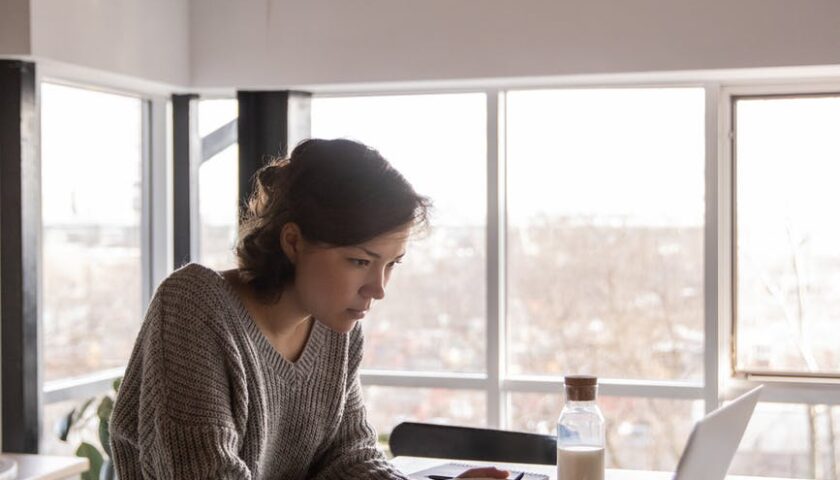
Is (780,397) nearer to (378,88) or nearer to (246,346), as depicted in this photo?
(378,88)

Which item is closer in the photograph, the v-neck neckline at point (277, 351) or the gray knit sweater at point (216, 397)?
the gray knit sweater at point (216, 397)

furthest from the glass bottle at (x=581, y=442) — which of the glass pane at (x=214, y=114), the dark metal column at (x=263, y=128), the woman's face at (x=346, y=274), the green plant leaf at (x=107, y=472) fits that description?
the glass pane at (x=214, y=114)

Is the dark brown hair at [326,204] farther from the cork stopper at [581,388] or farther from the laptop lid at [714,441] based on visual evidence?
the laptop lid at [714,441]

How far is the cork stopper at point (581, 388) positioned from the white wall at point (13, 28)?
204 centimetres

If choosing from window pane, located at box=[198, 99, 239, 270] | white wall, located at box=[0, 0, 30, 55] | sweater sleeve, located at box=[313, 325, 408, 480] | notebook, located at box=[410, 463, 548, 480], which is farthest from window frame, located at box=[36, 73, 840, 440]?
sweater sleeve, located at box=[313, 325, 408, 480]

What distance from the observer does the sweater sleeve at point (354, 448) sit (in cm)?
199

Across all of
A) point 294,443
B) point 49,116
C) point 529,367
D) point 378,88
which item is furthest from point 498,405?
point 294,443

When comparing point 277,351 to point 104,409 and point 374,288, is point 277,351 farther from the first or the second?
point 104,409

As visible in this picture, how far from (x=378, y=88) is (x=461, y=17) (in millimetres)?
439

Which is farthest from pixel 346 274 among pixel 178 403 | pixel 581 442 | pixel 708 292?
pixel 708 292

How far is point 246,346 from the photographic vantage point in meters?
1.75

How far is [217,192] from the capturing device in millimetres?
4270

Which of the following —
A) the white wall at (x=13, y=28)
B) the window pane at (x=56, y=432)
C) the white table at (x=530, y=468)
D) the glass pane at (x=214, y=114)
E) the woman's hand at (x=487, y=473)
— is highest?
the white wall at (x=13, y=28)

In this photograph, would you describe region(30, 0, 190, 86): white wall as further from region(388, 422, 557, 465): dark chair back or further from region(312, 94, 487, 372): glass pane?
region(388, 422, 557, 465): dark chair back
